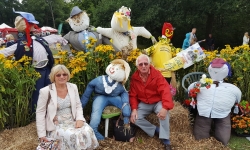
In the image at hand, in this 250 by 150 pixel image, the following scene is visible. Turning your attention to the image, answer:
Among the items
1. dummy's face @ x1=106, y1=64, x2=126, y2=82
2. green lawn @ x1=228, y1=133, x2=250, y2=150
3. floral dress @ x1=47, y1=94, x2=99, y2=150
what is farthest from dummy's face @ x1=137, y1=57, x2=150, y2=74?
green lawn @ x1=228, y1=133, x2=250, y2=150

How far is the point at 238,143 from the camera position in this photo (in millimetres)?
3635

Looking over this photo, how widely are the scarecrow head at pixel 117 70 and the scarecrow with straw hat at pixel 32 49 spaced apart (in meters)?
0.93

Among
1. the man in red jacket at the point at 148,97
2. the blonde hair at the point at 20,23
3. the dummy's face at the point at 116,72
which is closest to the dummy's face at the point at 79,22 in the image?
the blonde hair at the point at 20,23

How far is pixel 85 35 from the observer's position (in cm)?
438

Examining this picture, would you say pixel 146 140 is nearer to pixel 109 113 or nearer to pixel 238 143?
pixel 109 113

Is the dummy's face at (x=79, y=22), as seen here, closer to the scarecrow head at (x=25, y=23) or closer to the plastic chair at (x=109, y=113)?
the scarecrow head at (x=25, y=23)

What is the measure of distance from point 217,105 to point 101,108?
→ 1.55 meters

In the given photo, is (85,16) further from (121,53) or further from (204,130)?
(204,130)

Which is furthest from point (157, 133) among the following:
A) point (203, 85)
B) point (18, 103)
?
point (18, 103)

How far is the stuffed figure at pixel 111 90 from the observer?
3.39 meters

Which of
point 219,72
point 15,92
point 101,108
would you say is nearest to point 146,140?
point 101,108

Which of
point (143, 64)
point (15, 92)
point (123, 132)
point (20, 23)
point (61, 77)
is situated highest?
→ point (20, 23)

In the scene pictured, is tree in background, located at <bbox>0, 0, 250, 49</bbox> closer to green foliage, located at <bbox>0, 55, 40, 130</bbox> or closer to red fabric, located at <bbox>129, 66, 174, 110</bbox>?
red fabric, located at <bbox>129, 66, 174, 110</bbox>

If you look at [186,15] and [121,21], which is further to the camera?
[186,15]
